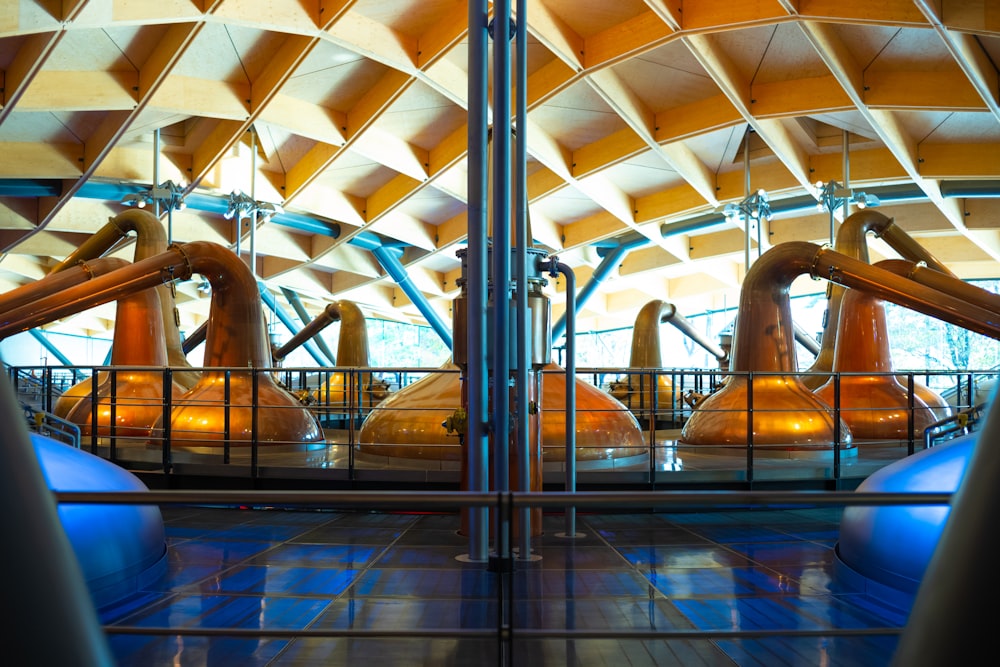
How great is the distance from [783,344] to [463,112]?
8.64m

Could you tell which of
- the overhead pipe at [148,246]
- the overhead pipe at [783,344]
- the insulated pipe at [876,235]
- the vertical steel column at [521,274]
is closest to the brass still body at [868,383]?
the insulated pipe at [876,235]

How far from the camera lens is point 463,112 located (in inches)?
615

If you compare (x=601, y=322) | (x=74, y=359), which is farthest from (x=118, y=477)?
(x=74, y=359)

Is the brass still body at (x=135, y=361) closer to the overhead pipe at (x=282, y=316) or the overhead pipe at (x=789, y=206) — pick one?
the overhead pipe at (x=789, y=206)

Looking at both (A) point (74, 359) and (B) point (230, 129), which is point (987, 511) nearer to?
(B) point (230, 129)

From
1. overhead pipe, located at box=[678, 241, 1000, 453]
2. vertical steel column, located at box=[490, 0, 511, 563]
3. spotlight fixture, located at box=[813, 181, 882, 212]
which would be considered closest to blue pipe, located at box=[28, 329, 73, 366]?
spotlight fixture, located at box=[813, 181, 882, 212]

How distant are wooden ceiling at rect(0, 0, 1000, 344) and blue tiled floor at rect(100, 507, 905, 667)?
4.96 m

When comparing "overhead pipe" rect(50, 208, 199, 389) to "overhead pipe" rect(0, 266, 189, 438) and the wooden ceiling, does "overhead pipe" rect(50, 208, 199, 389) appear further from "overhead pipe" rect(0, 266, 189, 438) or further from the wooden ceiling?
the wooden ceiling

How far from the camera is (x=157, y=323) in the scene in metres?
10.7

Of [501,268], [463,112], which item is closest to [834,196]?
[463,112]

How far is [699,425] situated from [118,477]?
5.88 metres

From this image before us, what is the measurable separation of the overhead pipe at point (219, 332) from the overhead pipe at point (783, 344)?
4.24 meters

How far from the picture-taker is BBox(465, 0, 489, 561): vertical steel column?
15.7 ft

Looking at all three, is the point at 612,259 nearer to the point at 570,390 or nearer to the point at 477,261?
the point at 570,390
